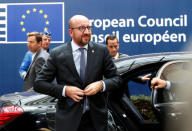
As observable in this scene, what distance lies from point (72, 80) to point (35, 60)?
8.03 ft

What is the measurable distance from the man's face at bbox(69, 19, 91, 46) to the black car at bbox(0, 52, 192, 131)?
80 cm

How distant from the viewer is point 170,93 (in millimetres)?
3043

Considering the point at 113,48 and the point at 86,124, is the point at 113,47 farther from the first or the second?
the point at 86,124

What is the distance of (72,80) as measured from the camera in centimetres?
257

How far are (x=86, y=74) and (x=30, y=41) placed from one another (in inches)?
121

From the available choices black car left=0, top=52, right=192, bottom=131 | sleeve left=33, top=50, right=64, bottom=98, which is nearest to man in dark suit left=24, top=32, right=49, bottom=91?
black car left=0, top=52, right=192, bottom=131

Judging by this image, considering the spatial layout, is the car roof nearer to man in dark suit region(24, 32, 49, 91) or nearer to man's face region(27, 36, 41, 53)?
man in dark suit region(24, 32, 49, 91)

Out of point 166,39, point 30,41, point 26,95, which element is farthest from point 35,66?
point 166,39

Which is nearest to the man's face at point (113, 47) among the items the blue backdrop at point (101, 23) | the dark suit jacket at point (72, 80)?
the blue backdrop at point (101, 23)

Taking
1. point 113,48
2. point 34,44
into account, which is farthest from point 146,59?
point 34,44

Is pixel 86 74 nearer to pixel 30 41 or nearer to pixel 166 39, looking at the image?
pixel 30 41

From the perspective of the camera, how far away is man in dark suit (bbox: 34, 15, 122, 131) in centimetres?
256

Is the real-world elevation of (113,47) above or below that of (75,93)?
above

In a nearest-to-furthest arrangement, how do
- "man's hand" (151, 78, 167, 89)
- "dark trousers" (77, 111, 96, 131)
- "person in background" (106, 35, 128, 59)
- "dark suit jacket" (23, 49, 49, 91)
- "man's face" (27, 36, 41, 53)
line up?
"dark trousers" (77, 111, 96, 131) → "man's hand" (151, 78, 167, 89) → "dark suit jacket" (23, 49, 49, 91) → "person in background" (106, 35, 128, 59) → "man's face" (27, 36, 41, 53)
